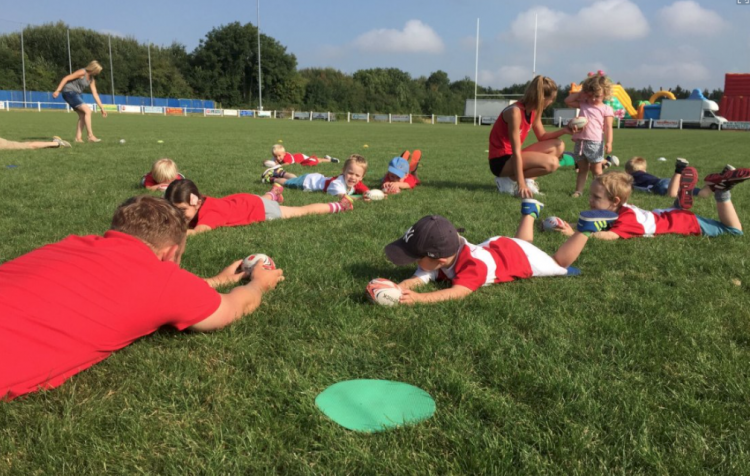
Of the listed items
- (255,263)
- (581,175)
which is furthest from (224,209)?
(581,175)

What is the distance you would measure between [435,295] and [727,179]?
3.04m

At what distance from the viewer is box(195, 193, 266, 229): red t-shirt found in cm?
484

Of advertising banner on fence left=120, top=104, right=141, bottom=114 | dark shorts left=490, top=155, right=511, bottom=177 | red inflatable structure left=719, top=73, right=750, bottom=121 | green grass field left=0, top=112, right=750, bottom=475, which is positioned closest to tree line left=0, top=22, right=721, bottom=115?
advertising banner on fence left=120, top=104, right=141, bottom=114

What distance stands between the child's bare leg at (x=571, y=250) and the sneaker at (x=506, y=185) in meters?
3.59

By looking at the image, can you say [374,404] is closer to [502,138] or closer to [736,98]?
[502,138]

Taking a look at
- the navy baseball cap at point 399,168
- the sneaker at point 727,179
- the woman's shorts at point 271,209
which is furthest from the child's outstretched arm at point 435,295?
the navy baseball cap at point 399,168

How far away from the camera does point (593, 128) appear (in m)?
7.45

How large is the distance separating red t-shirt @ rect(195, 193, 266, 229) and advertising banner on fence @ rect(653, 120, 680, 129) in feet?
163

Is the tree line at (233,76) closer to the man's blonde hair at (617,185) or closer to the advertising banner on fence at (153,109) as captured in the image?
the advertising banner on fence at (153,109)

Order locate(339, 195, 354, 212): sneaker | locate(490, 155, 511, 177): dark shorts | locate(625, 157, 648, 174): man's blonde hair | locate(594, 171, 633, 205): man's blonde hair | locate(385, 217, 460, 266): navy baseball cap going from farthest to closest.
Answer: locate(625, 157, 648, 174): man's blonde hair, locate(490, 155, 511, 177): dark shorts, locate(339, 195, 354, 212): sneaker, locate(594, 171, 633, 205): man's blonde hair, locate(385, 217, 460, 266): navy baseball cap

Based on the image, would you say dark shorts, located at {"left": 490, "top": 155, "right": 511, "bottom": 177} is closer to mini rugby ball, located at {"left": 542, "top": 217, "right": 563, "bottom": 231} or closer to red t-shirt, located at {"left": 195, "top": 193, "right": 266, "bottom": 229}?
mini rugby ball, located at {"left": 542, "top": 217, "right": 563, "bottom": 231}

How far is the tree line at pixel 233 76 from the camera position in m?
64.9

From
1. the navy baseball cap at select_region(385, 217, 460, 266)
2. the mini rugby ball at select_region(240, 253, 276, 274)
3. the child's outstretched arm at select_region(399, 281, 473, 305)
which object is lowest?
the child's outstretched arm at select_region(399, 281, 473, 305)

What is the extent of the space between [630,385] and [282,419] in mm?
1475
